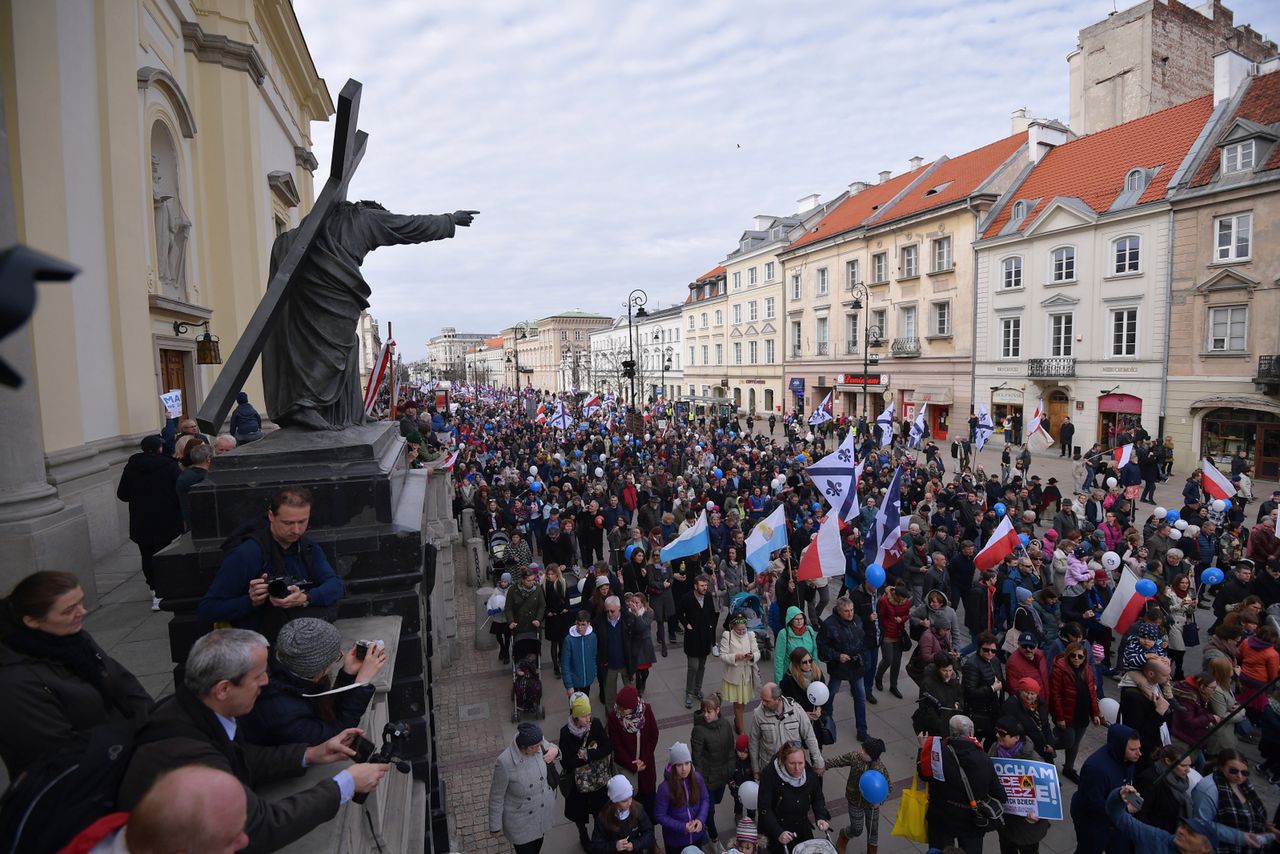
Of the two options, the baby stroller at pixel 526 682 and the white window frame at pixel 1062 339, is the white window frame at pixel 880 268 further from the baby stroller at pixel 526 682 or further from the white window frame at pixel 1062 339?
the baby stroller at pixel 526 682

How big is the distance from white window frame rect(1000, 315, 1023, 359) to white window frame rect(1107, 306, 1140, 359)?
389 cm

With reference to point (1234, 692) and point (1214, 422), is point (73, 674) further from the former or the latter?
point (1214, 422)

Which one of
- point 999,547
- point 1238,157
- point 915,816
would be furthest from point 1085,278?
point 915,816

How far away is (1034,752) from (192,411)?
14.2 m

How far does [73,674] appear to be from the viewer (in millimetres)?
2561

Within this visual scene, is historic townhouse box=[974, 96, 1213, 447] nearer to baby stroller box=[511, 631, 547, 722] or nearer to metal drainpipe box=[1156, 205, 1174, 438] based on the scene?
metal drainpipe box=[1156, 205, 1174, 438]

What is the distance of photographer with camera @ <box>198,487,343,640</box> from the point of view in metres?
3.23

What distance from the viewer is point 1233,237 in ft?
73.2

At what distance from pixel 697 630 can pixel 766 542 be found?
2047 millimetres

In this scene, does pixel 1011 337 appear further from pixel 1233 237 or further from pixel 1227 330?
pixel 1233 237

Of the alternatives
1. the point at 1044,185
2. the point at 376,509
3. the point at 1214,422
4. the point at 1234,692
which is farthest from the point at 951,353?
the point at 376,509

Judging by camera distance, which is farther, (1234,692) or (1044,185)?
(1044,185)

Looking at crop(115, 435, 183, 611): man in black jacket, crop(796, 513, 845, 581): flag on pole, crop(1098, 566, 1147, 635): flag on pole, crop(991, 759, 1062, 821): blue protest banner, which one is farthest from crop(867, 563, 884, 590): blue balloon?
crop(115, 435, 183, 611): man in black jacket

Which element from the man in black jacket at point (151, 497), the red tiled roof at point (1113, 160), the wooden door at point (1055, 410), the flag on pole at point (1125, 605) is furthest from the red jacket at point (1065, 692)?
the wooden door at point (1055, 410)
